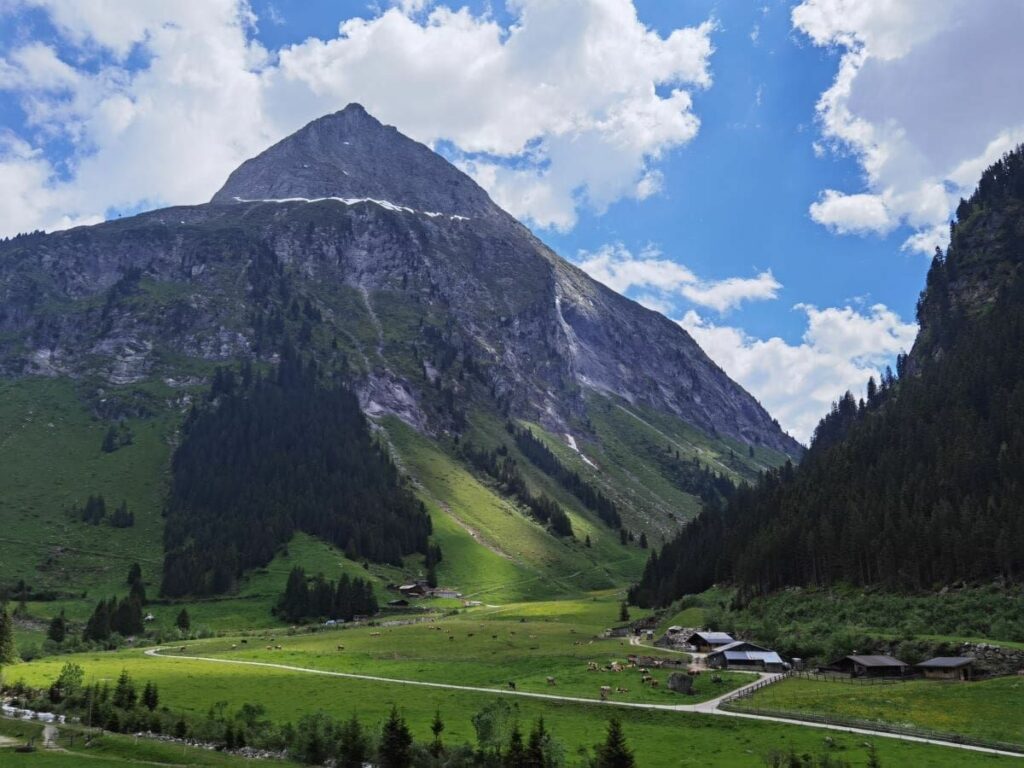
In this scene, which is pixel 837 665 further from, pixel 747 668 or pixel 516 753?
pixel 516 753

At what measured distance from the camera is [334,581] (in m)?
185

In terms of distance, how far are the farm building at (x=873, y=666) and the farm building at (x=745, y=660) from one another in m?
7.96

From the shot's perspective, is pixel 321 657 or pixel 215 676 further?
pixel 321 657

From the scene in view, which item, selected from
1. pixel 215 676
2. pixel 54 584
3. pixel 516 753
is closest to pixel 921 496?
pixel 516 753

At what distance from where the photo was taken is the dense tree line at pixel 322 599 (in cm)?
16930

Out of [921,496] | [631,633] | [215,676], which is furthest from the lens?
[631,633]

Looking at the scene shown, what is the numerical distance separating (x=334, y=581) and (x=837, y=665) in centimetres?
12920

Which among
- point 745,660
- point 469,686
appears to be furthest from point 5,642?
point 745,660

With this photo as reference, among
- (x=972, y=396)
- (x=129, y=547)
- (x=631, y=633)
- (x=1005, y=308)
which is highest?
(x=1005, y=308)

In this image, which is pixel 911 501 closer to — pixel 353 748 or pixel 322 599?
pixel 353 748

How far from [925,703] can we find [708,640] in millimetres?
40453

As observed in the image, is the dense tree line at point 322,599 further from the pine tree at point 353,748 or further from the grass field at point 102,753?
the pine tree at point 353,748

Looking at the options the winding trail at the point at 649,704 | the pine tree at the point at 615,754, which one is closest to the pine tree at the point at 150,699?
the winding trail at the point at 649,704

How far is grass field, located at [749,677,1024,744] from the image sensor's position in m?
61.1
